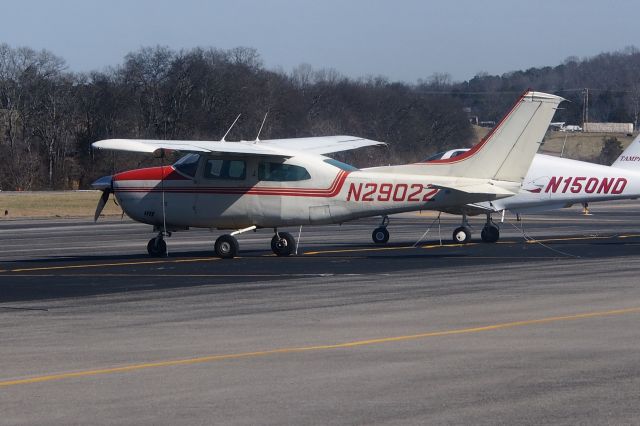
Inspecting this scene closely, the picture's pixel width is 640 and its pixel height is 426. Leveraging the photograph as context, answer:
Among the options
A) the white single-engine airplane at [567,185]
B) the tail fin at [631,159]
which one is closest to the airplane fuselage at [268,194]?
the white single-engine airplane at [567,185]

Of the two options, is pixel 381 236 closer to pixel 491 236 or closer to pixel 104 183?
pixel 491 236

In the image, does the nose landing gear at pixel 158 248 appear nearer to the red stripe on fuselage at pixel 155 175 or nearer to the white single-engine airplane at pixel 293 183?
the white single-engine airplane at pixel 293 183

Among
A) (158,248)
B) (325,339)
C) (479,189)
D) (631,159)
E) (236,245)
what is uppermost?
(631,159)

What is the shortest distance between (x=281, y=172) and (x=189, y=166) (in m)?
2.08

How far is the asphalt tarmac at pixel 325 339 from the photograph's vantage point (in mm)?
8773

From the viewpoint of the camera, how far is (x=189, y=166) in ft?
79.8

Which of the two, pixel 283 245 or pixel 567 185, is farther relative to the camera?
pixel 567 185

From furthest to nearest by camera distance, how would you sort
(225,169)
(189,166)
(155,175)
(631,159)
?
(631,159) → (155,175) → (189,166) → (225,169)

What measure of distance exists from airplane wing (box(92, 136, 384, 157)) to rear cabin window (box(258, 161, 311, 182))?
11.5 inches

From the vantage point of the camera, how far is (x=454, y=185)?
22.5m

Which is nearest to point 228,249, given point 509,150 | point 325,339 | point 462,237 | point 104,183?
point 104,183

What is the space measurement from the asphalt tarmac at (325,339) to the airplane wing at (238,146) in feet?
7.45

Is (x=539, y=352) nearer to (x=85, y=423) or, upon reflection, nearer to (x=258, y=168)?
(x=85, y=423)

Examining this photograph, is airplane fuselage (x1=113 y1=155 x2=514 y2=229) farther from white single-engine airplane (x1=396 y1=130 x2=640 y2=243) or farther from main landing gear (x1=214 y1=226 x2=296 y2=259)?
white single-engine airplane (x1=396 y1=130 x2=640 y2=243)
